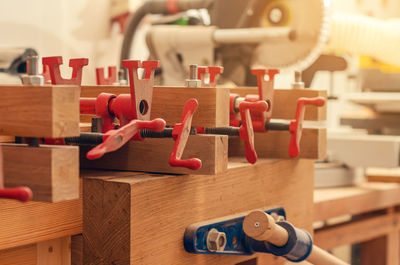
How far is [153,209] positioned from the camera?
74 cm

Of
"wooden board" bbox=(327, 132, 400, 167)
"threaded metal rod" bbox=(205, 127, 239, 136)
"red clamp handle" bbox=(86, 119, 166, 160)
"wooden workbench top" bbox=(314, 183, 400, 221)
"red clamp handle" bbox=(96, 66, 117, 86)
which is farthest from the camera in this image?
"wooden board" bbox=(327, 132, 400, 167)

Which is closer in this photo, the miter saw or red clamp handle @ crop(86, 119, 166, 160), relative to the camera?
red clamp handle @ crop(86, 119, 166, 160)

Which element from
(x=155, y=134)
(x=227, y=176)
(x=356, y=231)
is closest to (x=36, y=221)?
(x=155, y=134)

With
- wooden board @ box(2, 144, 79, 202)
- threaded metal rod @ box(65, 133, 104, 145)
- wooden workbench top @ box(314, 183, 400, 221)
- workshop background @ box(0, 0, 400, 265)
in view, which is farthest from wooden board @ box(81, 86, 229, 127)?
wooden workbench top @ box(314, 183, 400, 221)

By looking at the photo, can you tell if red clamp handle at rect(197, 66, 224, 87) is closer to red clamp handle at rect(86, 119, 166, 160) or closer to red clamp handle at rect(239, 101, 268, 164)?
red clamp handle at rect(239, 101, 268, 164)

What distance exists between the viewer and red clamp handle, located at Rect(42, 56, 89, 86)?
68 centimetres

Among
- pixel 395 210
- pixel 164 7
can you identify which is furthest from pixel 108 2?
pixel 395 210

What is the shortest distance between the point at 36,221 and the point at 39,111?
0.17 m

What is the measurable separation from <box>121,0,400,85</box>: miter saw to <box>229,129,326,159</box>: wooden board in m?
0.50

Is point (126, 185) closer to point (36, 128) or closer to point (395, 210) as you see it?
point (36, 128)

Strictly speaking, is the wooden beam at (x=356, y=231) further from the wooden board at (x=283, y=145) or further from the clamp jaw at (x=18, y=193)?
the clamp jaw at (x=18, y=193)

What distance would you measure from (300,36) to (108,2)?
684 millimetres

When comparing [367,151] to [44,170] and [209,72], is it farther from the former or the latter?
[44,170]

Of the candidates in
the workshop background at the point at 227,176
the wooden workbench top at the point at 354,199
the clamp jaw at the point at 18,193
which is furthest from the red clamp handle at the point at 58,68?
the wooden workbench top at the point at 354,199
